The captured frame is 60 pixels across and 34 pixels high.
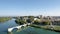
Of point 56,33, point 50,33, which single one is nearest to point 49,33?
point 50,33

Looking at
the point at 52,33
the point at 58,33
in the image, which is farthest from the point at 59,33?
the point at 52,33

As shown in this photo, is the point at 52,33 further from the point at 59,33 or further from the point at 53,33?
the point at 59,33

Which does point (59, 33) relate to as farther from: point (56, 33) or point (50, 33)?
point (50, 33)

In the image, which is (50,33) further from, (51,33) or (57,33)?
(57,33)

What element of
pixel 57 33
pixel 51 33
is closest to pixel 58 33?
pixel 57 33

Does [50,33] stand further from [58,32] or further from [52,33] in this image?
[58,32]

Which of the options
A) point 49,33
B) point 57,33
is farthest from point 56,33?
point 49,33
